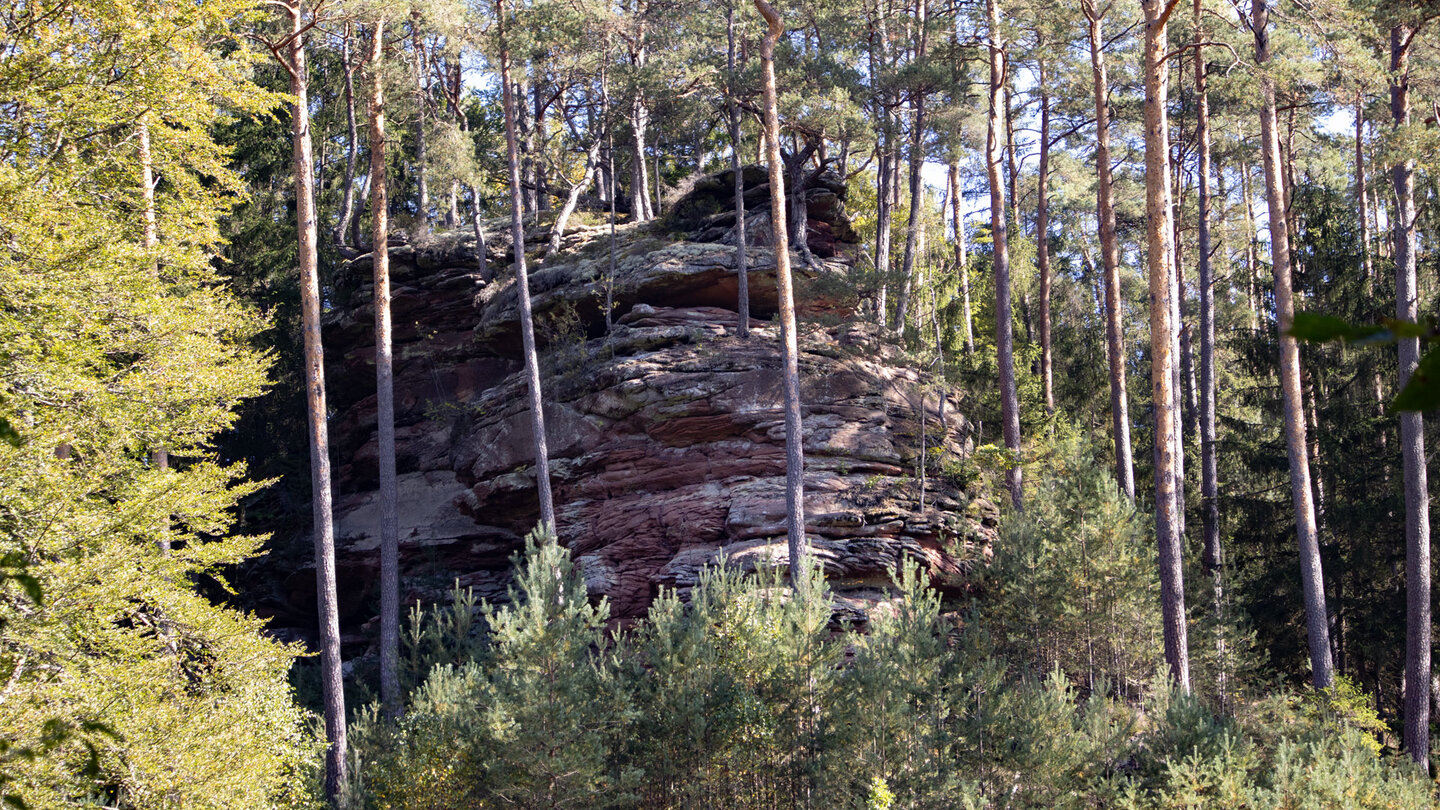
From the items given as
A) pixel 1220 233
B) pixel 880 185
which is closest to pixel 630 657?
pixel 880 185

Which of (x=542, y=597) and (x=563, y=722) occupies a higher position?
(x=542, y=597)

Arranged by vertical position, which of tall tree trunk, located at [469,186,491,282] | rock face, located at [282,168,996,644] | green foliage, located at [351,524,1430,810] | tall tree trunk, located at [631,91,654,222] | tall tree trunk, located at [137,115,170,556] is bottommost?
green foliage, located at [351,524,1430,810]

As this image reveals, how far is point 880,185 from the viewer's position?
896 inches

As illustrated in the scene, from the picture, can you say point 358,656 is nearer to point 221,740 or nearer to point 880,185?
point 221,740

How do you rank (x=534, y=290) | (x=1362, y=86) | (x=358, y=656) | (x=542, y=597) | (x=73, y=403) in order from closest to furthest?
(x=73, y=403) → (x=542, y=597) → (x=1362, y=86) → (x=358, y=656) → (x=534, y=290)

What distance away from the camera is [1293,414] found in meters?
14.2

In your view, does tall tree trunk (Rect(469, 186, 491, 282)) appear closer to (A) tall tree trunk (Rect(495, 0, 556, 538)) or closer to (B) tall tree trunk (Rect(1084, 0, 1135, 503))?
(A) tall tree trunk (Rect(495, 0, 556, 538))

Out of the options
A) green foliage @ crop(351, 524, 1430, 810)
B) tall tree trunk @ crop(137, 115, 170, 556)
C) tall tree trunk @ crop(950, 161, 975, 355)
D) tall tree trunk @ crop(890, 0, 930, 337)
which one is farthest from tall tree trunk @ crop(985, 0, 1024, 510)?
tall tree trunk @ crop(137, 115, 170, 556)

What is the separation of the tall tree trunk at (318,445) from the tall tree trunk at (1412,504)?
14086 millimetres

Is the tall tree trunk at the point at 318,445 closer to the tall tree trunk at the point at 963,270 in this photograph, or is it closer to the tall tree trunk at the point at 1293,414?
the tall tree trunk at the point at 963,270

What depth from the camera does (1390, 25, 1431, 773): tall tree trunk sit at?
12.9 metres

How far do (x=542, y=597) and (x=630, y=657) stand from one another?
4.79 feet

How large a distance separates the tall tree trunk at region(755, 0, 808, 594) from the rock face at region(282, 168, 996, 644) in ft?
2.44

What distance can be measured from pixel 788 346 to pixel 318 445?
6.91 meters
